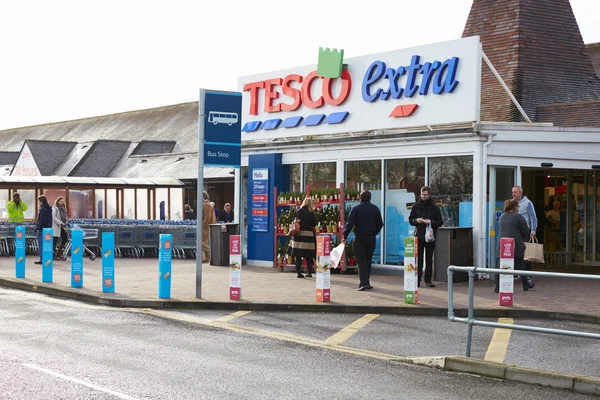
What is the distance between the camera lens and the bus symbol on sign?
15727 mm

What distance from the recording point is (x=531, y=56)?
→ 2738 centimetres

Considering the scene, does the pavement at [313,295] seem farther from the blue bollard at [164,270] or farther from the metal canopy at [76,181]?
the metal canopy at [76,181]

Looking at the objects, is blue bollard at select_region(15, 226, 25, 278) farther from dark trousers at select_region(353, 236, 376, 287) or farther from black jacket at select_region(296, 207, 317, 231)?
dark trousers at select_region(353, 236, 376, 287)

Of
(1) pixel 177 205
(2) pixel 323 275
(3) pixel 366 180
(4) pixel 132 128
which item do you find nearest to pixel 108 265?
(2) pixel 323 275

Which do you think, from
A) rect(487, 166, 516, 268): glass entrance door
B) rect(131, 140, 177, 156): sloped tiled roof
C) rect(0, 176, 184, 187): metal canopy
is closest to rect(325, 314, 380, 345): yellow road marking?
rect(487, 166, 516, 268): glass entrance door

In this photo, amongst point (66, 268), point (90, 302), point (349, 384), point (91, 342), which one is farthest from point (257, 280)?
point (349, 384)

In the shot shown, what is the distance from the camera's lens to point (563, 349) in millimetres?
10898

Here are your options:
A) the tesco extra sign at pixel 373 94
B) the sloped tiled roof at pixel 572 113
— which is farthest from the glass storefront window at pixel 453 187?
the sloped tiled roof at pixel 572 113

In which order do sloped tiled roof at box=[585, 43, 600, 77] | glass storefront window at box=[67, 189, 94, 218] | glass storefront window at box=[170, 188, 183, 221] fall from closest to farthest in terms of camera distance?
sloped tiled roof at box=[585, 43, 600, 77], glass storefront window at box=[67, 189, 94, 218], glass storefront window at box=[170, 188, 183, 221]

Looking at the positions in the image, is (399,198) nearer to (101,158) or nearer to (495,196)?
(495,196)

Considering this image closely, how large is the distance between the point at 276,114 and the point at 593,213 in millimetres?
8283

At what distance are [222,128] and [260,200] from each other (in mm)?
7595

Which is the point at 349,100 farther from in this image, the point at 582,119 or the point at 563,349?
the point at 563,349

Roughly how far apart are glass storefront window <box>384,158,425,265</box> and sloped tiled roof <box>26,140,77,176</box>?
37946 millimetres
